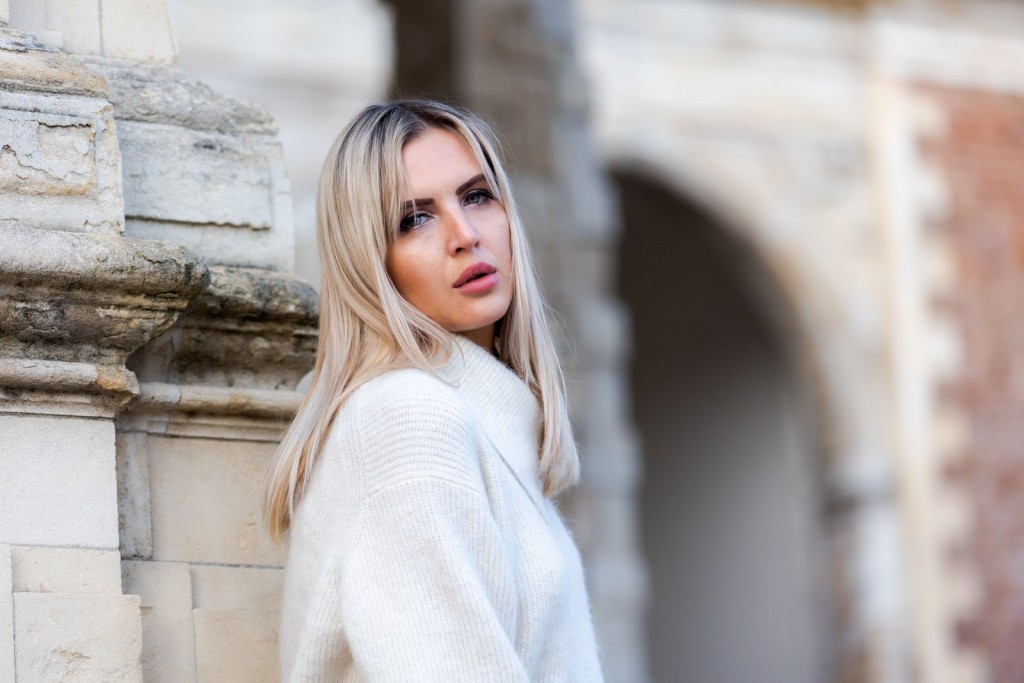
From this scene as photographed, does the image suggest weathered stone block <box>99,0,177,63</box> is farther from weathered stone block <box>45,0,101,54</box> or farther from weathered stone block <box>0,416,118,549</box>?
weathered stone block <box>0,416,118,549</box>

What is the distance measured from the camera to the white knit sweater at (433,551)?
1.77 metres

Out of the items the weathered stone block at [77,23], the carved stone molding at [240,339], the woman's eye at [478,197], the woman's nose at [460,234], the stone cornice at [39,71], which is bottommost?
the carved stone molding at [240,339]

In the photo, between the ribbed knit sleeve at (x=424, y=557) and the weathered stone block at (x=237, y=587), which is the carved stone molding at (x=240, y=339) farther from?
the ribbed knit sleeve at (x=424, y=557)

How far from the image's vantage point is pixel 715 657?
41.2 feet

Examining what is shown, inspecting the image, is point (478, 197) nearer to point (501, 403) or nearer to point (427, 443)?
point (501, 403)

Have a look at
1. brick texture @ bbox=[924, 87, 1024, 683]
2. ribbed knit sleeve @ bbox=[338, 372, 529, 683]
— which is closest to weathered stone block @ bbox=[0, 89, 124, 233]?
ribbed knit sleeve @ bbox=[338, 372, 529, 683]

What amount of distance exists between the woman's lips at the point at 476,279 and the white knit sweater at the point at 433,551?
8 cm

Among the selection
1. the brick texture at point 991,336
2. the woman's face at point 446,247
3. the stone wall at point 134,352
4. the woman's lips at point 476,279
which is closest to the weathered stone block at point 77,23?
the stone wall at point 134,352

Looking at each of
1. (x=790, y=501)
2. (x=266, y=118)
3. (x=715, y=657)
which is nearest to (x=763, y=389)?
(x=790, y=501)

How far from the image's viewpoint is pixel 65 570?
197 cm

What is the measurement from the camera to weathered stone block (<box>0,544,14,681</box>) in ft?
6.23

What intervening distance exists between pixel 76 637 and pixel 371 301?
51cm

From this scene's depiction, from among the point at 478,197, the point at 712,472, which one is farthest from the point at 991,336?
the point at 478,197

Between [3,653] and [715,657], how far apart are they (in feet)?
36.2
